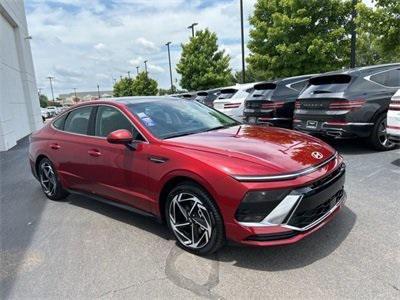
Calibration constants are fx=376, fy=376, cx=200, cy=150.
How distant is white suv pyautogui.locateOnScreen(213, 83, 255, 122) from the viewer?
38.4 ft

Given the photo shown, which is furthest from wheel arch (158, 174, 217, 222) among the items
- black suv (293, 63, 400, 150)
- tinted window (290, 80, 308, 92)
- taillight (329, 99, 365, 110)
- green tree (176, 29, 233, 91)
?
green tree (176, 29, 233, 91)

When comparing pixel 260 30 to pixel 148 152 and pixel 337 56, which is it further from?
pixel 148 152

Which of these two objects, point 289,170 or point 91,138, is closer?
point 289,170

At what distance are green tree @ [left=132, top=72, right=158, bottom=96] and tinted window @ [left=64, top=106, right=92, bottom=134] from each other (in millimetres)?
51764

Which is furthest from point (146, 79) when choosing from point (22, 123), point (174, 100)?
point (174, 100)

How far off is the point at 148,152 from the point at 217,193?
1021mm

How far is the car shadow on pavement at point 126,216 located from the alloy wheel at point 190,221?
0.42 metres

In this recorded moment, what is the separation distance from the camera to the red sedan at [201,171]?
313 cm

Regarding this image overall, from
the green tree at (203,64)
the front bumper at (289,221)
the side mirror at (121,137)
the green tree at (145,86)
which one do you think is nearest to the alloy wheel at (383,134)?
the front bumper at (289,221)

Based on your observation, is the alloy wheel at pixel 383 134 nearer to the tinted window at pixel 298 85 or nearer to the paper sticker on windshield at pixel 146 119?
the tinted window at pixel 298 85

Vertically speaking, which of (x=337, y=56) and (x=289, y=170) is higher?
(x=337, y=56)

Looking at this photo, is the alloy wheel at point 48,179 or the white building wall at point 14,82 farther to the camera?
the white building wall at point 14,82

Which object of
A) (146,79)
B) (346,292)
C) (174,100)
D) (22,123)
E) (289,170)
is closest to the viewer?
(346,292)

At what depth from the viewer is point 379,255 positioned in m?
3.35
